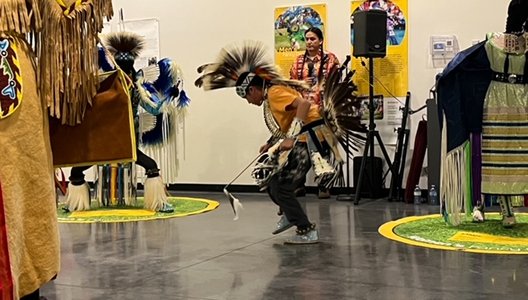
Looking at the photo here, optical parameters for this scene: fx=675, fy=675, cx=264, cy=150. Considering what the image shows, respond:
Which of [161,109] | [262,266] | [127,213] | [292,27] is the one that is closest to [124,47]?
[161,109]

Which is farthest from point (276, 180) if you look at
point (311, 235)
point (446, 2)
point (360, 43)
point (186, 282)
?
point (446, 2)

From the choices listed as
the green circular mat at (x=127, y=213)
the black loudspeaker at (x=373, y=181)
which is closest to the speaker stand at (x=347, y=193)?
the black loudspeaker at (x=373, y=181)

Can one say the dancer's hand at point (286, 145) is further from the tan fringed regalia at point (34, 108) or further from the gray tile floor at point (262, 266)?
the tan fringed regalia at point (34, 108)

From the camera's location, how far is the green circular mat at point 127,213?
5.40 meters

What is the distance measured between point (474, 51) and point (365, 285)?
197cm

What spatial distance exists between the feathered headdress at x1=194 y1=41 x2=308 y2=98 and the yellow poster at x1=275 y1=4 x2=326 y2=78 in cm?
304

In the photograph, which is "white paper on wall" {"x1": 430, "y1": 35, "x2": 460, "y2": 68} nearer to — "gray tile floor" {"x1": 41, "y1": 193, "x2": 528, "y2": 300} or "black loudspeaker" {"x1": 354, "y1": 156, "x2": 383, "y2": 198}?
"black loudspeaker" {"x1": 354, "y1": 156, "x2": 383, "y2": 198}

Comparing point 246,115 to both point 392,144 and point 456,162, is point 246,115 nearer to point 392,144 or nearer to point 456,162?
point 392,144

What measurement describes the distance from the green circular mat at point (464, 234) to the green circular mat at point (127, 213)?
72.0 inches

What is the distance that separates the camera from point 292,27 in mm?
7141

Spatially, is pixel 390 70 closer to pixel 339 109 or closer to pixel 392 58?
pixel 392 58

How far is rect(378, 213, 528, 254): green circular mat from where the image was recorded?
384 cm

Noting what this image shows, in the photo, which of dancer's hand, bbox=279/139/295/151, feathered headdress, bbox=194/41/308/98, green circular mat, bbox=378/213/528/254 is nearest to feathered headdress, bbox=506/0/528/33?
green circular mat, bbox=378/213/528/254

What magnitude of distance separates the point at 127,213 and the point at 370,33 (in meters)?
2.76
